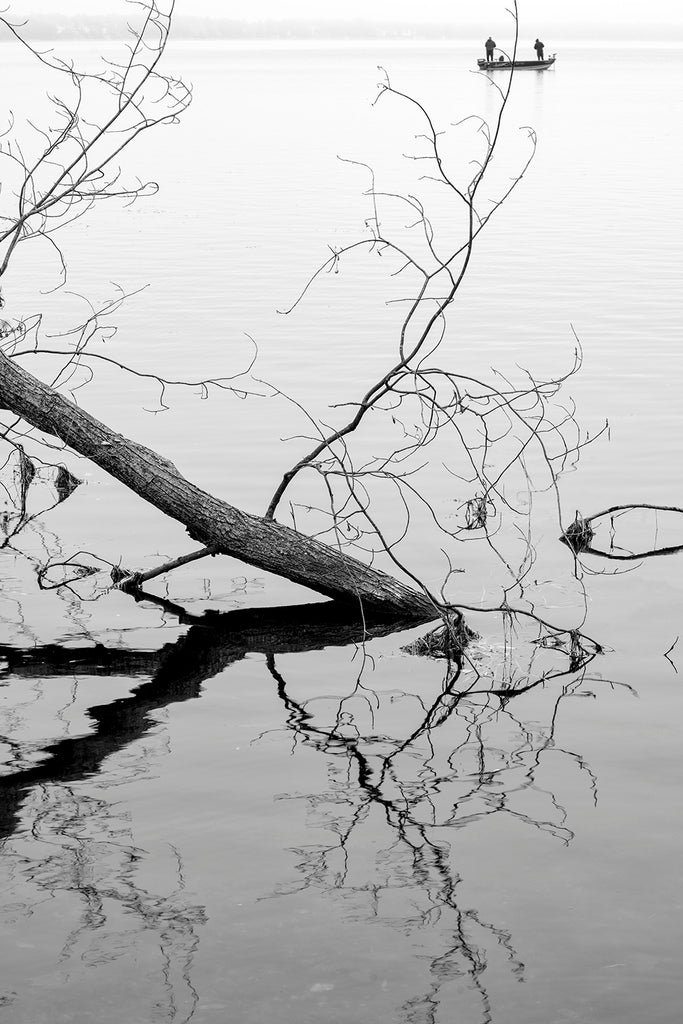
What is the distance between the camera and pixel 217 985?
4.68m

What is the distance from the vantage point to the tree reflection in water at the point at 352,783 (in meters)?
4.97

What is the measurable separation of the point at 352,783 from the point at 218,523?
8.33 ft

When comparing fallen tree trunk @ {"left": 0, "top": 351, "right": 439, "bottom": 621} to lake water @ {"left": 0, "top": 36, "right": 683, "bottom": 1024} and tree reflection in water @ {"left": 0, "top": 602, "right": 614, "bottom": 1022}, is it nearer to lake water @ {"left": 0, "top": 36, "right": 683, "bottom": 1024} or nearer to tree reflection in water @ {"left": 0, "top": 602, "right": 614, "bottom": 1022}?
tree reflection in water @ {"left": 0, "top": 602, "right": 614, "bottom": 1022}

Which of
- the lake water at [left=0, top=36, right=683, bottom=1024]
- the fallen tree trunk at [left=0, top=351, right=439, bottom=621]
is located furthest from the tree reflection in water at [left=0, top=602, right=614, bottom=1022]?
the fallen tree trunk at [left=0, top=351, right=439, bottom=621]

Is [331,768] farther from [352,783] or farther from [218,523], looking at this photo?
[218,523]

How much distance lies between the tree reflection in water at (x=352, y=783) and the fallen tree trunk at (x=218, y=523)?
261mm

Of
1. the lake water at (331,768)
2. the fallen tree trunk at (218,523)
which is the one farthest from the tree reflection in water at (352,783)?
the fallen tree trunk at (218,523)

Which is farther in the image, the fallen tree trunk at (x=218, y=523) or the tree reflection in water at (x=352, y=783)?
the fallen tree trunk at (x=218, y=523)

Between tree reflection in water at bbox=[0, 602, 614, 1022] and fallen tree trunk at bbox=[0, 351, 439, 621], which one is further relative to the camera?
fallen tree trunk at bbox=[0, 351, 439, 621]

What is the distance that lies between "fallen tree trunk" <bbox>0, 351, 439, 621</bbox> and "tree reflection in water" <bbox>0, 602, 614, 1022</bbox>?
0.26m

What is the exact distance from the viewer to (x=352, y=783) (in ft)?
20.0

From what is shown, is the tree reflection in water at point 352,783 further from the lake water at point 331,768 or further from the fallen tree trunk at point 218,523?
the fallen tree trunk at point 218,523

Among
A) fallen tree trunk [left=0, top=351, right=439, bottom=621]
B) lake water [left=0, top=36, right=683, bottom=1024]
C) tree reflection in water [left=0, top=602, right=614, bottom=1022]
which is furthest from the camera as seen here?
fallen tree trunk [left=0, top=351, right=439, bottom=621]

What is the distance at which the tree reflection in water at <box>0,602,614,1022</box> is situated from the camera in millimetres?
4973
